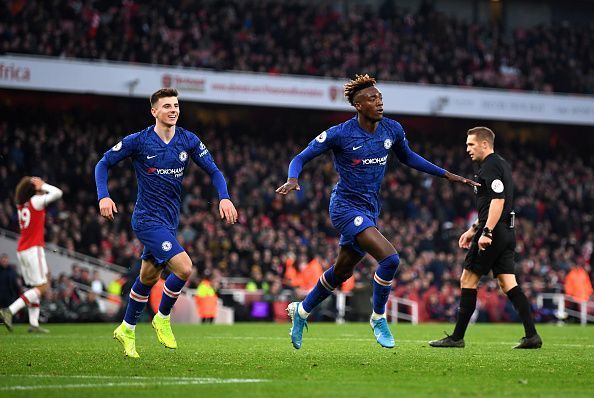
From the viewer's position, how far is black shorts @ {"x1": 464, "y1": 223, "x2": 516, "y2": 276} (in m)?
11.8

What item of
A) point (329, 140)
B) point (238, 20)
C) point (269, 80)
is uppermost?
point (238, 20)

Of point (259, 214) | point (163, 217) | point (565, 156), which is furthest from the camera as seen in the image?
point (565, 156)

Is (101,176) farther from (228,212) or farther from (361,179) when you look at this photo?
(361,179)

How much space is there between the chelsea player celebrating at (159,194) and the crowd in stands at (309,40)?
811 inches

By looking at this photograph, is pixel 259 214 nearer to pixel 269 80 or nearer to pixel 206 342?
pixel 269 80

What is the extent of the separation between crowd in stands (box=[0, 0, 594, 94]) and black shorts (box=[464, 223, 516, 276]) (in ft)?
67.5

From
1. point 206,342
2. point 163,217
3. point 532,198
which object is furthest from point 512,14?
point 163,217

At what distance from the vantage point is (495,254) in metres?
11.8

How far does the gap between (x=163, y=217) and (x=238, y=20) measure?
25755 millimetres

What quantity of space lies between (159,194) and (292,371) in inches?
95.1

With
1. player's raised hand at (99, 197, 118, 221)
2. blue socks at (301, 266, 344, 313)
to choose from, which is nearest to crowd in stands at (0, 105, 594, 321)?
blue socks at (301, 266, 344, 313)

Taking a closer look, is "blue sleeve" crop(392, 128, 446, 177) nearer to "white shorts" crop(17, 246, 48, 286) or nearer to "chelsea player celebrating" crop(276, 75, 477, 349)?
"chelsea player celebrating" crop(276, 75, 477, 349)

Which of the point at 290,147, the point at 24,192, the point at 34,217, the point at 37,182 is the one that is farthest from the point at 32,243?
the point at 290,147

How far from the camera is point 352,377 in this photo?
798cm
